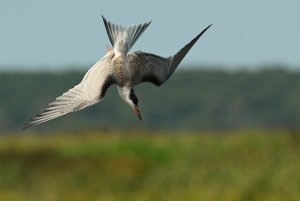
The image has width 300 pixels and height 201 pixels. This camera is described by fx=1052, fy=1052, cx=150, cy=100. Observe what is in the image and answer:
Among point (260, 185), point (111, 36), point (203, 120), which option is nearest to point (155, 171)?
point (260, 185)

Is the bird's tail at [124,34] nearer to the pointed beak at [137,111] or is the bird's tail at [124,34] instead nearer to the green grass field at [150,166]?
the pointed beak at [137,111]

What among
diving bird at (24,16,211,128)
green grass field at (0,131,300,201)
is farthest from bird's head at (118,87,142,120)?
green grass field at (0,131,300,201)

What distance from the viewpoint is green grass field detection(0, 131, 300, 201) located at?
17.6 metres

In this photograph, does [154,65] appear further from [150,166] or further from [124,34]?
[150,166]

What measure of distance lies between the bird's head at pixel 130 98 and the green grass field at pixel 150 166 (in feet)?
48.1

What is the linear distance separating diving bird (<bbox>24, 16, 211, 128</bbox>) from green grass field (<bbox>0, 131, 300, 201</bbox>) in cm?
1462

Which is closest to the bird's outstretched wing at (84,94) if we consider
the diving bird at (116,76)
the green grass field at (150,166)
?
the diving bird at (116,76)

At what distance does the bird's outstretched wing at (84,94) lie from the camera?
5.01 ft

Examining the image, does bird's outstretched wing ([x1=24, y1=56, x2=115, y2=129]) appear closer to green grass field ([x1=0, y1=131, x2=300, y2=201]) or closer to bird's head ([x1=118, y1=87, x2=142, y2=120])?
bird's head ([x1=118, y1=87, x2=142, y2=120])

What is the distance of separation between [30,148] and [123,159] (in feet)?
13.5

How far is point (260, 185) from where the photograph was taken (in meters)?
18.6

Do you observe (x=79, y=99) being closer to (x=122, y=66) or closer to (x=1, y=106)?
(x=122, y=66)

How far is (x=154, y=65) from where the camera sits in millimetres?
1672

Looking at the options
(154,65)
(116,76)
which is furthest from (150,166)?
(116,76)
